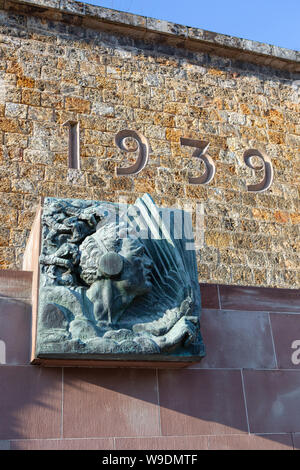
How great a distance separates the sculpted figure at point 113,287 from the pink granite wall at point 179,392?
0.22 metres

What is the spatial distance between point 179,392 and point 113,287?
68 cm

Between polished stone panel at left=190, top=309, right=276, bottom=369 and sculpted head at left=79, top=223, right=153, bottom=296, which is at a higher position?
sculpted head at left=79, top=223, right=153, bottom=296

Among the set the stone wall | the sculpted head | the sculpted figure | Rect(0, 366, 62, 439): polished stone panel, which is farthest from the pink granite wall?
the stone wall

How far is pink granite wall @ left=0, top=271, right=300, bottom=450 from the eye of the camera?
2.89 meters

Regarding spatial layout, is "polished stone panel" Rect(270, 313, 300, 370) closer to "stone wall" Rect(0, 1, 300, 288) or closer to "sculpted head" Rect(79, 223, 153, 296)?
"sculpted head" Rect(79, 223, 153, 296)

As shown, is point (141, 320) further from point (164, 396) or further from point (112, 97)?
point (112, 97)

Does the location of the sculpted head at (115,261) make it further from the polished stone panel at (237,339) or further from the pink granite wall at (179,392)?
the polished stone panel at (237,339)

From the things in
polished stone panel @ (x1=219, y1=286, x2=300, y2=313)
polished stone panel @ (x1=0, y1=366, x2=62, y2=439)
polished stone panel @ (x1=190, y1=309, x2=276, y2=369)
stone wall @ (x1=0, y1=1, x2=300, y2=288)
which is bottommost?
polished stone panel @ (x1=0, y1=366, x2=62, y2=439)

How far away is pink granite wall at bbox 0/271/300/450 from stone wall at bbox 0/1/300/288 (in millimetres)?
3002

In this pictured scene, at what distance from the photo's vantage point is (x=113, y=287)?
309 cm

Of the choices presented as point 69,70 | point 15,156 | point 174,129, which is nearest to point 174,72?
point 174,129

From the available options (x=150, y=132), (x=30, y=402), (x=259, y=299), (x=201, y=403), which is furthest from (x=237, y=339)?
(x=150, y=132)

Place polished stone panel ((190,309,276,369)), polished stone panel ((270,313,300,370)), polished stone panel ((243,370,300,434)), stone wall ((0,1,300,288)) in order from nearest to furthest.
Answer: polished stone panel ((243,370,300,434)) < polished stone panel ((190,309,276,369)) < polished stone panel ((270,313,300,370)) < stone wall ((0,1,300,288))

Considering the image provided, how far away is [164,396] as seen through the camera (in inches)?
123
